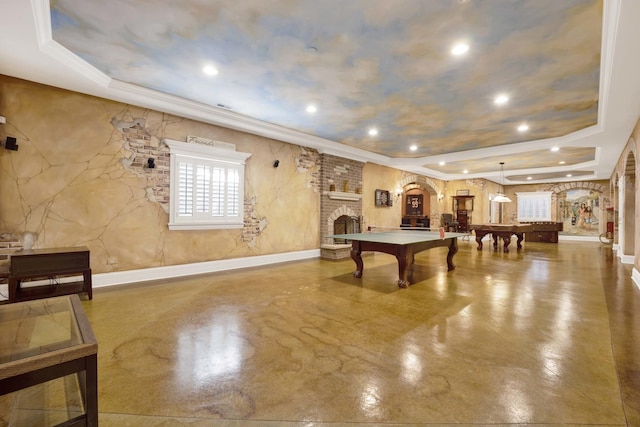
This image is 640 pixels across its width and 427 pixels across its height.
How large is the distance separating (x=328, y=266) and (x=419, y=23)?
436 centimetres

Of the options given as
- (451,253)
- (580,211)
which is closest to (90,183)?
(451,253)

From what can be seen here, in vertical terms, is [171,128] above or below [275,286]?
above

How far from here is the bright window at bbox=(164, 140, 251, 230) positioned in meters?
4.74

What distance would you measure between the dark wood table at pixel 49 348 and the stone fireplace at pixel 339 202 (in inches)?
209

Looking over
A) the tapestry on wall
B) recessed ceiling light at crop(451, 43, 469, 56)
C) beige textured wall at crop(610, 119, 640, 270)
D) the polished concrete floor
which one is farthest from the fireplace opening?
the tapestry on wall

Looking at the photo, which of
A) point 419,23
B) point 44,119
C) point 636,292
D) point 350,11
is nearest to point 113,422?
point 350,11

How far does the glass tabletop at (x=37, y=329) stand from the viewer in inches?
50.7

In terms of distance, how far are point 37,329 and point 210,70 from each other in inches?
124

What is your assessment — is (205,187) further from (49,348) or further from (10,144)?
(49,348)

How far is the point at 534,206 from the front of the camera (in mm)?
13641

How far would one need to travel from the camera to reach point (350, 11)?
251 centimetres

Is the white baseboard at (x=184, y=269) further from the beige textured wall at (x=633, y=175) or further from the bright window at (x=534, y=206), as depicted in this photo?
the bright window at (x=534, y=206)

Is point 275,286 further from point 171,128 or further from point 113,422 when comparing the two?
point 171,128

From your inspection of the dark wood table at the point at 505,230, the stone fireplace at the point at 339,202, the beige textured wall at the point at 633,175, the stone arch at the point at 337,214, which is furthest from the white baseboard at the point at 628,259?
the stone arch at the point at 337,214
